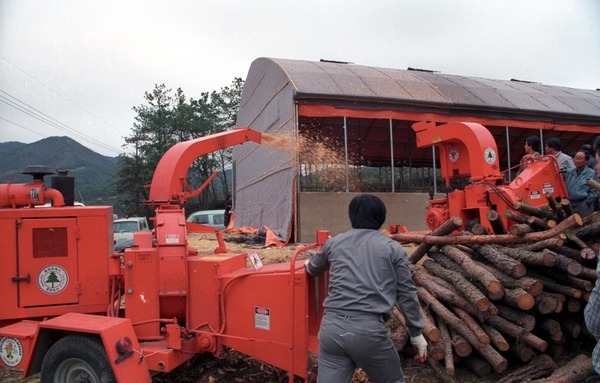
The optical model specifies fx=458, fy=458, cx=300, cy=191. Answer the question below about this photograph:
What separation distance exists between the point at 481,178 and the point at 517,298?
290cm

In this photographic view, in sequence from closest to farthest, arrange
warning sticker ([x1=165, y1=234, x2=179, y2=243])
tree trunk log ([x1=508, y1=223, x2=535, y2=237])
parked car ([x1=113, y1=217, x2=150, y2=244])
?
warning sticker ([x1=165, y1=234, x2=179, y2=243]), tree trunk log ([x1=508, y1=223, x2=535, y2=237]), parked car ([x1=113, y1=217, x2=150, y2=244])

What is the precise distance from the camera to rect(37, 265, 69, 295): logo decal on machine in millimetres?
4277

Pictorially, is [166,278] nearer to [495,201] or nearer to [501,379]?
[501,379]

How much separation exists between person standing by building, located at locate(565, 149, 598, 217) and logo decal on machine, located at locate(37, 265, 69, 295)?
6462 millimetres

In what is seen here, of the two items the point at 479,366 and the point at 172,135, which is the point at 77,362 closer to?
the point at 479,366

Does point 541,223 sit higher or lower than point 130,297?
higher

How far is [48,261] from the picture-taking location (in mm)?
4297

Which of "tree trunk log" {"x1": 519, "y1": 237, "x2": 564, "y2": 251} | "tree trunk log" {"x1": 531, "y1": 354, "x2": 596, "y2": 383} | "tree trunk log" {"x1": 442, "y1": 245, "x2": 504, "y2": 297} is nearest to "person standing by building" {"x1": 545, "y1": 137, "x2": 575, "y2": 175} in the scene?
"tree trunk log" {"x1": 519, "y1": 237, "x2": 564, "y2": 251}

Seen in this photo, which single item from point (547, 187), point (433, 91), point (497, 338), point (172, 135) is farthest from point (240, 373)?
point (172, 135)

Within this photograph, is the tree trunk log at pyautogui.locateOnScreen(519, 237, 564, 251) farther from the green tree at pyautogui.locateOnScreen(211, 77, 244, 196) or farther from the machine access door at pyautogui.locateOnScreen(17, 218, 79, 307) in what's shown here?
the green tree at pyautogui.locateOnScreen(211, 77, 244, 196)

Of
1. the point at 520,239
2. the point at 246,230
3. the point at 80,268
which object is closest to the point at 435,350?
the point at 520,239

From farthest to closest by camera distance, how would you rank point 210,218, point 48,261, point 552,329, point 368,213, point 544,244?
point 210,218 < point 544,244 < point 552,329 < point 48,261 < point 368,213

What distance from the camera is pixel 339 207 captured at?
39.9 feet

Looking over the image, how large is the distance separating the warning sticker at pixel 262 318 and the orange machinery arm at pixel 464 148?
457 centimetres
